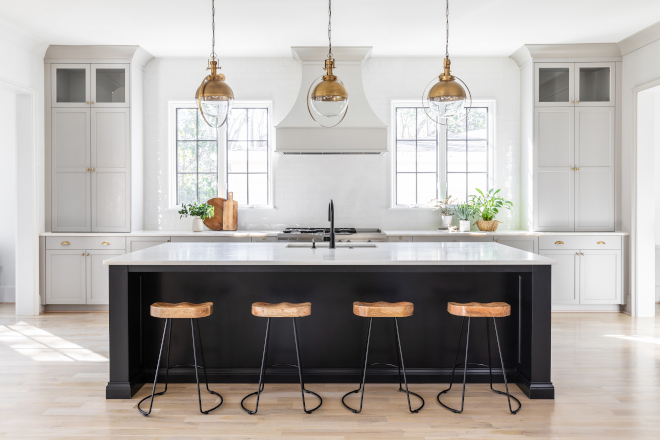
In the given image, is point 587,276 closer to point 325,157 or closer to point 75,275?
point 325,157

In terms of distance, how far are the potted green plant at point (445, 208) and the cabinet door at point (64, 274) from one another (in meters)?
4.22

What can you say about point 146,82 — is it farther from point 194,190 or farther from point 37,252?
point 37,252

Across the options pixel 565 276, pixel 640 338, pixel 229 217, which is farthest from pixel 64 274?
pixel 640 338

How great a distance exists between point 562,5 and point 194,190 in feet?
14.9

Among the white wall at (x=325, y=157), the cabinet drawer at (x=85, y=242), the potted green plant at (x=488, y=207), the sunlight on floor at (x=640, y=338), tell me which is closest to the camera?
the sunlight on floor at (x=640, y=338)

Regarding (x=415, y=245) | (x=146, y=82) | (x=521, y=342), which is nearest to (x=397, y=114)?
(x=415, y=245)

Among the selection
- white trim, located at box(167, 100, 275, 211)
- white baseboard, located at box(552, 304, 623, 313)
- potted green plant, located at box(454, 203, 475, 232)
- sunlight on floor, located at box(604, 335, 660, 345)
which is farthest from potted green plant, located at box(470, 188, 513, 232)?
white trim, located at box(167, 100, 275, 211)

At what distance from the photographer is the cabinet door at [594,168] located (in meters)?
5.48

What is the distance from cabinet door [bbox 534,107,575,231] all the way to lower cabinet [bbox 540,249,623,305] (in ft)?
1.23

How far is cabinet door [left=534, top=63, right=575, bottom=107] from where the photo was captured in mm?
5492

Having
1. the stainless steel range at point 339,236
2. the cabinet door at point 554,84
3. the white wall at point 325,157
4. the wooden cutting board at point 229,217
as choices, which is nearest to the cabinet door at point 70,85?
the white wall at point 325,157

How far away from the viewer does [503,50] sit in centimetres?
562

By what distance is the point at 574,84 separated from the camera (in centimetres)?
548

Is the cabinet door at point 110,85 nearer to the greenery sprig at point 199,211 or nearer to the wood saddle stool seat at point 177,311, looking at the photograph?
the greenery sprig at point 199,211
